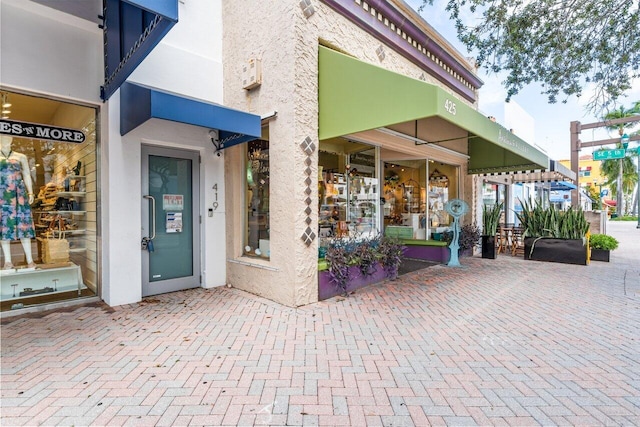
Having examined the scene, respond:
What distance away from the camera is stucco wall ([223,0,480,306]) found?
468 cm

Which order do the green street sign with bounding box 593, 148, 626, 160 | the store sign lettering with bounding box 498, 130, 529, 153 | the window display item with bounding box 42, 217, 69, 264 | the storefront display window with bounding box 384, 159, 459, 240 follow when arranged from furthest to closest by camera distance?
the green street sign with bounding box 593, 148, 626, 160, the storefront display window with bounding box 384, 159, 459, 240, the store sign lettering with bounding box 498, 130, 529, 153, the window display item with bounding box 42, 217, 69, 264

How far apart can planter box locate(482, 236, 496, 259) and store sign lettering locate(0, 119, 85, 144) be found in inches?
374

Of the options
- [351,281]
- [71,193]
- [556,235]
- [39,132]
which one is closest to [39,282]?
[71,193]

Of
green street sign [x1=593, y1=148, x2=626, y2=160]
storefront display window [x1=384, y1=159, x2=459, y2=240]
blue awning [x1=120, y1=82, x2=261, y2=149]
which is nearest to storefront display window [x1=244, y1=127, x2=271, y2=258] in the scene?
blue awning [x1=120, y1=82, x2=261, y2=149]

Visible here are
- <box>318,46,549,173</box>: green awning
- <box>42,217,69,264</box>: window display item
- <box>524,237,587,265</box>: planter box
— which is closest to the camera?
<box>318,46,549,173</box>: green awning

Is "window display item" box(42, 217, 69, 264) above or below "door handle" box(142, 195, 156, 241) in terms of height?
below

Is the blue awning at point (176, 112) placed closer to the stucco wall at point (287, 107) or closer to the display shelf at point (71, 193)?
the stucco wall at point (287, 107)

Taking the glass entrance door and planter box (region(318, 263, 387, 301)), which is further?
the glass entrance door

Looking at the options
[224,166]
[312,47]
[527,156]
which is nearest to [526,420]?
[312,47]

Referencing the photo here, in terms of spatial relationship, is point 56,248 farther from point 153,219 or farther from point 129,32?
point 129,32

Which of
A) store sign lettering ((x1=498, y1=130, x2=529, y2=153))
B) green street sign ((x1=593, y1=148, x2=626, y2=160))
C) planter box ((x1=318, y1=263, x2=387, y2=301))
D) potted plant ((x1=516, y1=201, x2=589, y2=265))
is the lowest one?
planter box ((x1=318, y1=263, x2=387, y2=301))

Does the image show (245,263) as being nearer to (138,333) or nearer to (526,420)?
(138,333)

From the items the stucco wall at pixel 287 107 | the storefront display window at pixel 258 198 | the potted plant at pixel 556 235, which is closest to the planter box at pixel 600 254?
the potted plant at pixel 556 235

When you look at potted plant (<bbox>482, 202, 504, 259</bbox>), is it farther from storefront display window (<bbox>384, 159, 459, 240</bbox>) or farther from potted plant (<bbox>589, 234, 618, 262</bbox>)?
potted plant (<bbox>589, 234, 618, 262</bbox>)
